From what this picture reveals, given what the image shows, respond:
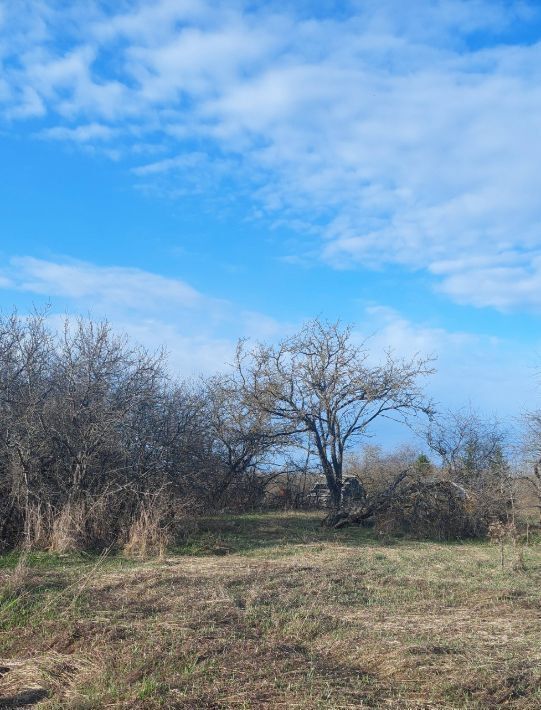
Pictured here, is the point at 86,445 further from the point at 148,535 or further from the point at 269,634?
the point at 269,634

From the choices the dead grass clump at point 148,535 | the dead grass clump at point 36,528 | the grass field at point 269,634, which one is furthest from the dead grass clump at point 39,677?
the dead grass clump at point 36,528

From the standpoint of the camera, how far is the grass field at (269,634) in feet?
16.1

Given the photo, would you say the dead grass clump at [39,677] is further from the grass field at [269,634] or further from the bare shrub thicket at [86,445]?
the bare shrub thicket at [86,445]

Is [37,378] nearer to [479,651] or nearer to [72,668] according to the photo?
[72,668]

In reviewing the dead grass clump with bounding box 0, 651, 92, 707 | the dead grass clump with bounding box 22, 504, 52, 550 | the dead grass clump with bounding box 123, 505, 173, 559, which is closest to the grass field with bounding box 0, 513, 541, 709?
the dead grass clump with bounding box 0, 651, 92, 707

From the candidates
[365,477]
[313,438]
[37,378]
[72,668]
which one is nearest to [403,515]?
[313,438]

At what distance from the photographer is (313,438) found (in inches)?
684

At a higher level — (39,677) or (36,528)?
(36,528)

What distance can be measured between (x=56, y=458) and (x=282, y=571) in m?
5.45

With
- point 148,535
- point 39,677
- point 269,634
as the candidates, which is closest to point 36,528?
point 148,535

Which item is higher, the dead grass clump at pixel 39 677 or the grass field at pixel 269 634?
the grass field at pixel 269 634

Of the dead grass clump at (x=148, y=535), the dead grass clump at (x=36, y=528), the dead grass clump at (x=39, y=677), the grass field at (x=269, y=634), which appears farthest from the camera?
the dead grass clump at (x=36, y=528)

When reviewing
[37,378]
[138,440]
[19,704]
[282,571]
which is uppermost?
[37,378]

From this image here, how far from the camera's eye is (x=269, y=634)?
243 inches
